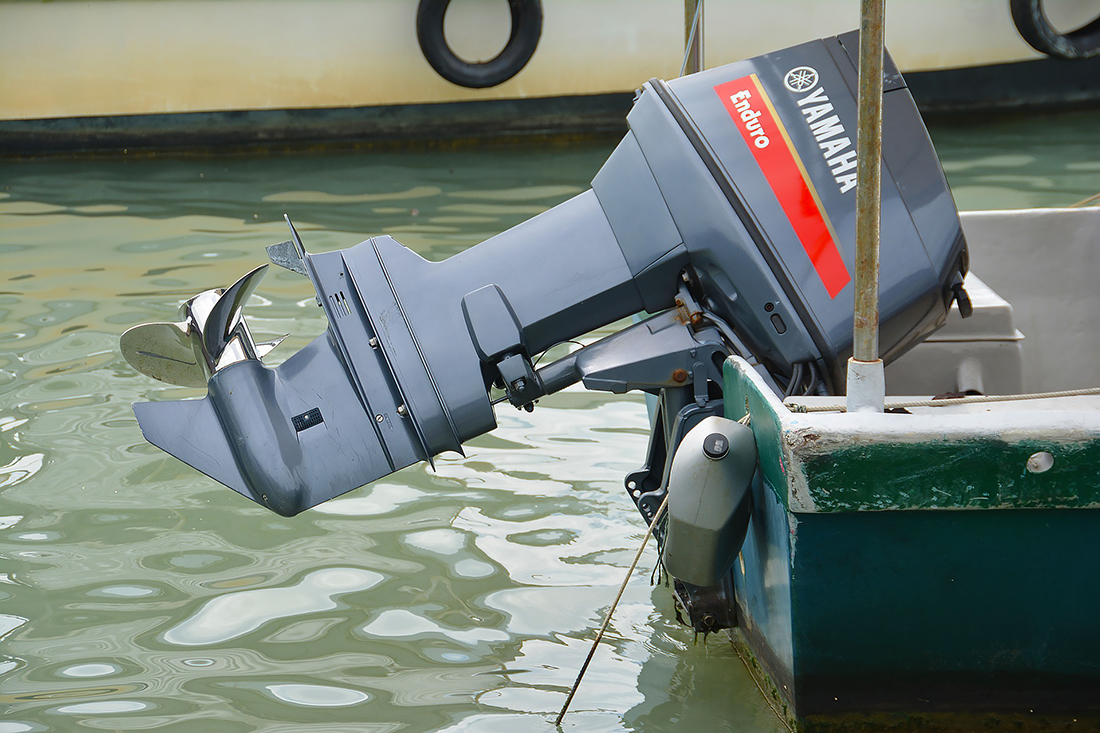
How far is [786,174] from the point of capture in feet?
7.03

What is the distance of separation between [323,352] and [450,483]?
1.17 m

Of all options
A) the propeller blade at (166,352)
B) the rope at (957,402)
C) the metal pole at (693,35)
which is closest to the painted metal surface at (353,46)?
the metal pole at (693,35)

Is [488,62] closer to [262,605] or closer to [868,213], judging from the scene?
[262,605]

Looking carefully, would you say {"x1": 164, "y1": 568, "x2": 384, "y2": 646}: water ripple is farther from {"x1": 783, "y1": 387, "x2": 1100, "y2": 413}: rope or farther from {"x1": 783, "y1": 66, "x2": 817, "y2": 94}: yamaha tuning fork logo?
{"x1": 783, "y1": 66, "x2": 817, "y2": 94}: yamaha tuning fork logo

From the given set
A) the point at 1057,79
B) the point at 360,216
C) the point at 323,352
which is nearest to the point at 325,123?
the point at 360,216

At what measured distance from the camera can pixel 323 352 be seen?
7.40 feet

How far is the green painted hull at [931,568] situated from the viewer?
1.78 meters

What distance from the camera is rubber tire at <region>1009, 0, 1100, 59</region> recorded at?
7.89 metres

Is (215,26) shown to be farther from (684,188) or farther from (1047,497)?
(1047,497)

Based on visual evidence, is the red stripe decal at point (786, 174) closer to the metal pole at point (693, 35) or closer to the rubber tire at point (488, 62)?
the metal pole at point (693, 35)

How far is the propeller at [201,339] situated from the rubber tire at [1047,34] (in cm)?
719

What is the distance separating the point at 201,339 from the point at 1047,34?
24.2ft

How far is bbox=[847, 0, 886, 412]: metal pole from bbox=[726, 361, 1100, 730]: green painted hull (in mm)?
69

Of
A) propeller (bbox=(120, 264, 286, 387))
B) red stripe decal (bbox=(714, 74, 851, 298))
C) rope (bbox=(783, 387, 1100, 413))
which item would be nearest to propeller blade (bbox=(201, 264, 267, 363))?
propeller (bbox=(120, 264, 286, 387))
